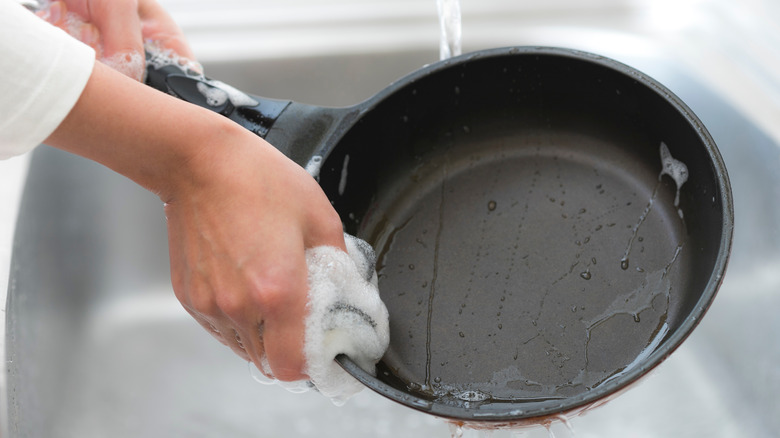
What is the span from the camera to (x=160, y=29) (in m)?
0.71

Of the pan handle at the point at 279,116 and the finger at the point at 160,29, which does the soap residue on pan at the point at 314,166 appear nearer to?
the pan handle at the point at 279,116

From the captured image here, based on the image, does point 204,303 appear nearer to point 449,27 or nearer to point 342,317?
point 342,317

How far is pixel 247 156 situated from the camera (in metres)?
0.49

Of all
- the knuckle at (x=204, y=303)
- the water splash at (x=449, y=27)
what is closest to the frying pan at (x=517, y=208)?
the knuckle at (x=204, y=303)

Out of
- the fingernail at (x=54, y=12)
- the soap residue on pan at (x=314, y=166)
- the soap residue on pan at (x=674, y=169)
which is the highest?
the fingernail at (x=54, y=12)

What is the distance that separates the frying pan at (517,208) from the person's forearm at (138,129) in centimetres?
12

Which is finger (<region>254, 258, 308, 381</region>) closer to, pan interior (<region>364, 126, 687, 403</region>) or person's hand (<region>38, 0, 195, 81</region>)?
pan interior (<region>364, 126, 687, 403</region>)

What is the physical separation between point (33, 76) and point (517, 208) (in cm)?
43

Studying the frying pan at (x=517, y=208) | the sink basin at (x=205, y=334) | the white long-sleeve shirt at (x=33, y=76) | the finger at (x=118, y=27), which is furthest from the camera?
the sink basin at (x=205, y=334)

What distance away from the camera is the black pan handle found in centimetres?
61

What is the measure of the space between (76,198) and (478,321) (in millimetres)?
661

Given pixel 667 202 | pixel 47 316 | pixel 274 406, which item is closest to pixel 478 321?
pixel 667 202

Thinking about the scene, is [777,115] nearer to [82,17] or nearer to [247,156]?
[247,156]

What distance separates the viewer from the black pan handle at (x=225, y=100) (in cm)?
61
